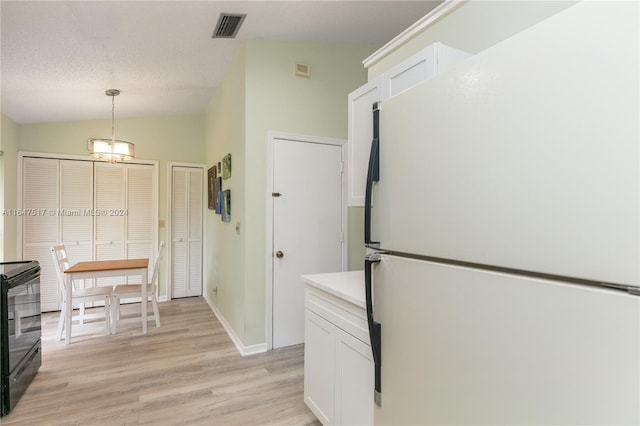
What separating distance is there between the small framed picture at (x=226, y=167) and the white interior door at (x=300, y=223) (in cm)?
80

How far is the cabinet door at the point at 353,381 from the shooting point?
1.53 meters

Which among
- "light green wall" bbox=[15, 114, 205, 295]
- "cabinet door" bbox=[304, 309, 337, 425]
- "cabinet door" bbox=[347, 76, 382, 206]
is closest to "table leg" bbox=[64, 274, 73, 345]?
"light green wall" bbox=[15, 114, 205, 295]

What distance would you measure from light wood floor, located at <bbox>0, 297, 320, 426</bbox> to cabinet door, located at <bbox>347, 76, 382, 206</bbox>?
1.58 meters

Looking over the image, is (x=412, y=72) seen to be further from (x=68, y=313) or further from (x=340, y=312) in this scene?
(x=68, y=313)

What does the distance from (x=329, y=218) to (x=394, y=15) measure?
79.6 inches

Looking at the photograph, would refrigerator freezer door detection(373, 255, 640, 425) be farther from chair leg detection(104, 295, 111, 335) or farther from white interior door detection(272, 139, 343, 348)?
chair leg detection(104, 295, 111, 335)

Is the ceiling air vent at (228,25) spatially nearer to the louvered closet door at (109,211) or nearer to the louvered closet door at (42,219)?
the louvered closet door at (109,211)

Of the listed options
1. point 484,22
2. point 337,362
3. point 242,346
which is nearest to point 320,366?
point 337,362

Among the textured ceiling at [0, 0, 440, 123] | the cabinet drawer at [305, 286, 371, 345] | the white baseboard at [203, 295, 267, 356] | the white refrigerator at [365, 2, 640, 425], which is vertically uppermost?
the textured ceiling at [0, 0, 440, 123]

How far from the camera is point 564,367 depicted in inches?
27.8

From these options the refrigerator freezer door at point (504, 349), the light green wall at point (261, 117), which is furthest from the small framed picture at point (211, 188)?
the refrigerator freezer door at point (504, 349)

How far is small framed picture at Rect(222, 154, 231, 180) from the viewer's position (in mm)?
3854

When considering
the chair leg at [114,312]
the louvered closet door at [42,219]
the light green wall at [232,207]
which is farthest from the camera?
the louvered closet door at [42,219]

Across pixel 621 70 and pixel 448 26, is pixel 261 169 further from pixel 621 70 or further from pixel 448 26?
pixel 621 70
